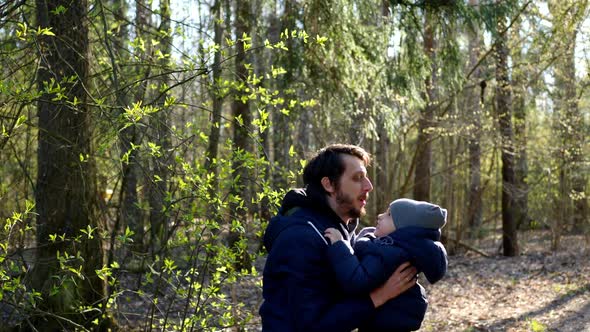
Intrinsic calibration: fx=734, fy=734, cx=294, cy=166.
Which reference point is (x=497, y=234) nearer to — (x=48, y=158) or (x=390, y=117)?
(x=390, y=117)

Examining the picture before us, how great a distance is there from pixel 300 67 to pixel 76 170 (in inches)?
158

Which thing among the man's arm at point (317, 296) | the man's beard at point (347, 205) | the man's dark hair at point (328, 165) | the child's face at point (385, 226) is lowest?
the man's arm at point (317, 296)

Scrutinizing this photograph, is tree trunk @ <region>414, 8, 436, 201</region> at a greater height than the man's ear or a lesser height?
greater

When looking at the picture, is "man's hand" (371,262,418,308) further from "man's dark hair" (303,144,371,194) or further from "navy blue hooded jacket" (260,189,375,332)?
"man's dark hair" (303,144,371,194)

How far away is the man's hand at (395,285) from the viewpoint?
3.05 m

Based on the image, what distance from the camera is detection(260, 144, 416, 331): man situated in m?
3.02

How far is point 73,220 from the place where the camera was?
6.81 meters

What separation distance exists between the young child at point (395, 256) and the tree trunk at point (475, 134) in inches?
466

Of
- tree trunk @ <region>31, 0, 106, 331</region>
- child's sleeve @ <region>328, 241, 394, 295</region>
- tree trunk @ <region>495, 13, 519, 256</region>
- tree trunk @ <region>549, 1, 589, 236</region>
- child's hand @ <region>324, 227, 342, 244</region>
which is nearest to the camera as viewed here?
child's sleeve @ <region>328, 241, 394, 295</region>

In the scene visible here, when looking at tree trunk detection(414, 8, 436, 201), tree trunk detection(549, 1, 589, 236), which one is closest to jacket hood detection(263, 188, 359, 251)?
tree trunk detection(414, 8, 436, 201)

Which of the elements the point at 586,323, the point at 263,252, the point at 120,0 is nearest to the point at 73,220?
the point at 263,252

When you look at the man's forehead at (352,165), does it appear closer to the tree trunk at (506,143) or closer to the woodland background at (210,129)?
the woodland background at (210,129)

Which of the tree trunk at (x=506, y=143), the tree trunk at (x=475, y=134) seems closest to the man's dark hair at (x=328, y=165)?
the tree trunk at (x=475, y=134)

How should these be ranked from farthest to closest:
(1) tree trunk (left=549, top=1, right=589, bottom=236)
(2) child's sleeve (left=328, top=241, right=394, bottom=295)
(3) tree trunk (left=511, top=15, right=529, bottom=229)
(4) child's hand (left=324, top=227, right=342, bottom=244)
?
1. (3) tree trunk (left=511, top=15, right=529, bottom=229)
2. (1) tree trunk (left=549, top=1, right=589, bottom=236)
3. (4) child's hand (left=324, top=227, right=342, bottom=244)
4. (2) child's sleeve (left=328, top=241, right=394, bottom=295)
